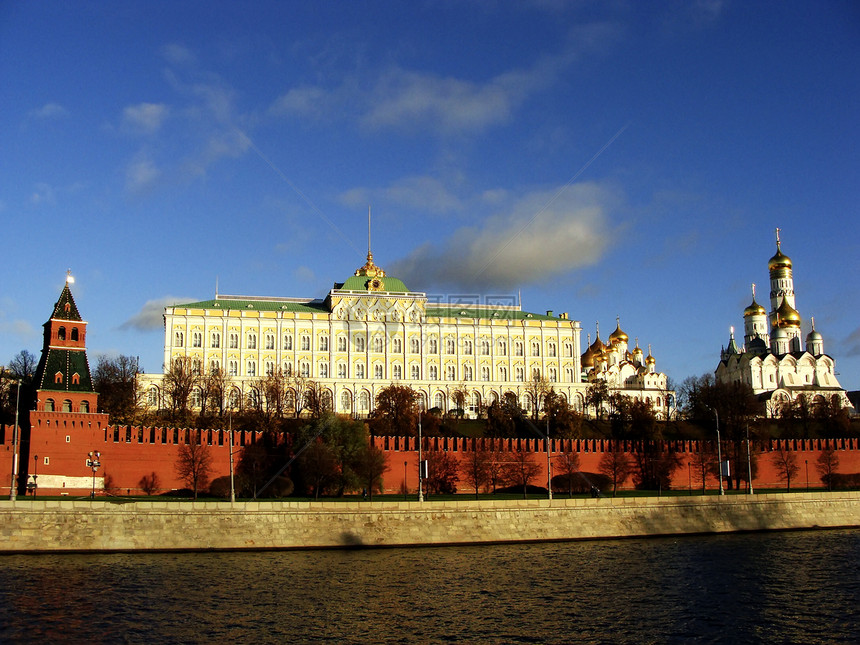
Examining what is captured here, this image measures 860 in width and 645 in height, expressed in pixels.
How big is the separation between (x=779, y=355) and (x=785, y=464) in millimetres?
48774

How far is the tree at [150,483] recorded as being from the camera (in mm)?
48281

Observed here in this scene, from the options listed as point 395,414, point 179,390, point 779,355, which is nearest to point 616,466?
point 395,414

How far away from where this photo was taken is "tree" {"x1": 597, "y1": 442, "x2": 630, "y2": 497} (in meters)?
59.2

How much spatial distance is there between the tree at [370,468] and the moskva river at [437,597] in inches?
491

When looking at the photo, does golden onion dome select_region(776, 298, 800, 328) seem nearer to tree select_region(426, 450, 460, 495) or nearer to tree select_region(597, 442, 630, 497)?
tree select_region(597, 442, 630, 497)

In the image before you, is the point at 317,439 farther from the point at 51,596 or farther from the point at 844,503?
the point at 844,503

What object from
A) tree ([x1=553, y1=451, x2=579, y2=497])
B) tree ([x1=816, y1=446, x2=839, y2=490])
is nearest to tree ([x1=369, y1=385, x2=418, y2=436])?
tree ([x1=553, y1=451, x2=579, y2=497])

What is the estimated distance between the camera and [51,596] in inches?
1121

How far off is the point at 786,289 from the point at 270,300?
209ft

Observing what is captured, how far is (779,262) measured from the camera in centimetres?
11394

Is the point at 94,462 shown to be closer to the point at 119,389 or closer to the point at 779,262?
the point at 119,389

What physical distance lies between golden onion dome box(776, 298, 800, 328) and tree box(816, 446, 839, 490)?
164 feet

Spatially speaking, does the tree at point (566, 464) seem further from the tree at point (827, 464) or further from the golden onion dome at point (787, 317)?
the golden onion dome at point (787, 317)

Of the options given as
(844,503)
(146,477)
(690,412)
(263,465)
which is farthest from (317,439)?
(690,412)
